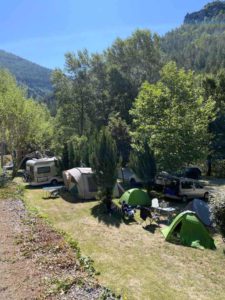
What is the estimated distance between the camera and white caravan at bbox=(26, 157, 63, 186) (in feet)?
88.5

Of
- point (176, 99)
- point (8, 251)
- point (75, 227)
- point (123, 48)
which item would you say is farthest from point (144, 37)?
point (8, 251)

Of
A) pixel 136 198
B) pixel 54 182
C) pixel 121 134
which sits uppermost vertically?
pixel 121 134

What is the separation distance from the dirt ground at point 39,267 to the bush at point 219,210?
586 centimetres

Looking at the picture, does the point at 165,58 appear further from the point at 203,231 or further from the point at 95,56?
the point at 203,231

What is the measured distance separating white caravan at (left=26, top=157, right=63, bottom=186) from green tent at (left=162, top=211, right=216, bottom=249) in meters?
14.8

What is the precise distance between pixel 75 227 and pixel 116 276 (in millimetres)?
5496

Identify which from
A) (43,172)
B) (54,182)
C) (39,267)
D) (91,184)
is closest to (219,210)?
(39,267)

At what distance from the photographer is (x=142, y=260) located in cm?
1151

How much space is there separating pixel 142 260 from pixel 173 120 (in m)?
13.2

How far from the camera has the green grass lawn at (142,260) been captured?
9406 mm

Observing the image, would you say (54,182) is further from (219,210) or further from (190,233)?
(219,210)

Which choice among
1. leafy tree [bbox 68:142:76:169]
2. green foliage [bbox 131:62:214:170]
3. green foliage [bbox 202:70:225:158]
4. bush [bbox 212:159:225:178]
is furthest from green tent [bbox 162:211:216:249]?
bush [bbox 212:159:225:178]

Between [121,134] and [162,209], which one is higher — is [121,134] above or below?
above

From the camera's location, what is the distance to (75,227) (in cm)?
1527
